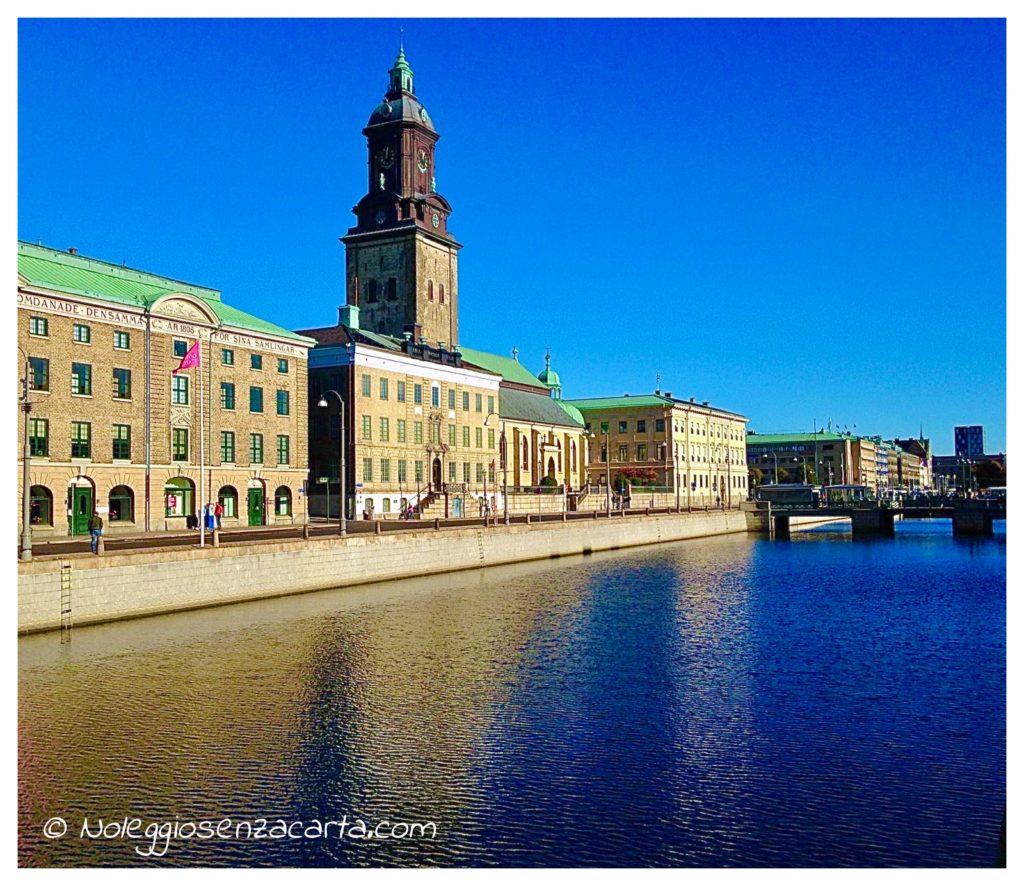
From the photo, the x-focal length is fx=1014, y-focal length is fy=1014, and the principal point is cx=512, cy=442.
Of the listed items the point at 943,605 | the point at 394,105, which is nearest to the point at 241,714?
the point at 943,605

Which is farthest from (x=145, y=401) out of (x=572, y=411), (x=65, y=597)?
(x=572, y=411)

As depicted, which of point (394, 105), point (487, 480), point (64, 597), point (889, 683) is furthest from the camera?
point (394, 105)

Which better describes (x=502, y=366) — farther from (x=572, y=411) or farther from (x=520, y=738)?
(x=520, y=738)

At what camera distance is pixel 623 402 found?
180500 mm

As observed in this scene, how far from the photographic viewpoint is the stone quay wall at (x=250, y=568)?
4300 cm

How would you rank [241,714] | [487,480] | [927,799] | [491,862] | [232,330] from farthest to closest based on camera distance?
1. [487,480]
2. [232,330]
3. [241,714]
4. [927,799]
5. [491,862]

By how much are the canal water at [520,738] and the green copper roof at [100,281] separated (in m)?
27.7

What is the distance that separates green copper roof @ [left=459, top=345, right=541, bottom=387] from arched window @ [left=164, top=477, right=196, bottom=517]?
71223 mm

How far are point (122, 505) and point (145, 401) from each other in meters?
7.41

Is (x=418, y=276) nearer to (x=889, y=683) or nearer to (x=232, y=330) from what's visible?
(x=232, y=330)

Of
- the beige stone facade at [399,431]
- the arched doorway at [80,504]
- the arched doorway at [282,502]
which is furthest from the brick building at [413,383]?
the arched doorway at [80,504]

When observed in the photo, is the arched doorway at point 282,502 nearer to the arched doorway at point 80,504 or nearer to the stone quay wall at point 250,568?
the stone quay wall at point 250,568

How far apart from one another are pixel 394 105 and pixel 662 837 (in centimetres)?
12275

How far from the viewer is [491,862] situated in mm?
19453
